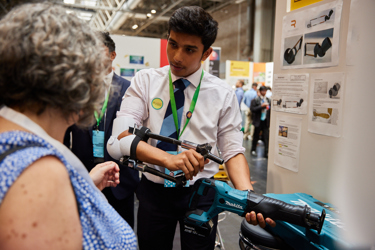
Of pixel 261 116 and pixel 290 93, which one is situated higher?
pixel 290 93

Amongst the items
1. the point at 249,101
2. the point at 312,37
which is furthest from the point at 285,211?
the point at 249,101

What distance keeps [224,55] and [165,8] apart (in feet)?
14.5

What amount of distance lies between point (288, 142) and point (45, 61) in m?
1.71

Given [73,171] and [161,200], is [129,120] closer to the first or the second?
[161,200]

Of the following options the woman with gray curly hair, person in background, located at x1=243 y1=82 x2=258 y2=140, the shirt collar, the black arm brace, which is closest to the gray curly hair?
the woman with gray curly hair

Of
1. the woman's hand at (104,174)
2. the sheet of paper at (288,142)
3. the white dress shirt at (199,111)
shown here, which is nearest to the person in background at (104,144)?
the white dress shirt at (199,111)

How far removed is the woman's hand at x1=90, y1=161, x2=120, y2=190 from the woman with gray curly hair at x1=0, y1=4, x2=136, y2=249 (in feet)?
1.24

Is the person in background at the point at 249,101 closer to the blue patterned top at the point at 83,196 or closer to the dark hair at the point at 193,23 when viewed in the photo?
the dark hair at the point at 193,23

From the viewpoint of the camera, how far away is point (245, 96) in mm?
9219

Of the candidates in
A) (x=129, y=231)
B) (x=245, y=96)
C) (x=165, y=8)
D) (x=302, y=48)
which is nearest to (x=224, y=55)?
(x=165, y=8)

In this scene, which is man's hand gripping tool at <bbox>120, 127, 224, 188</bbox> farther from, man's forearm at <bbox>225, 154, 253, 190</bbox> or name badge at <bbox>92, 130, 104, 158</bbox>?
name badge at <bbox>92, 130, 104, 158</bbox>

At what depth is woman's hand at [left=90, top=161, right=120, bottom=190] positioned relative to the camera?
1.06m

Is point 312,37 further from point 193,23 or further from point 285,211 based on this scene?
point 285,211

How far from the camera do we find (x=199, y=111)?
1.46 meters
